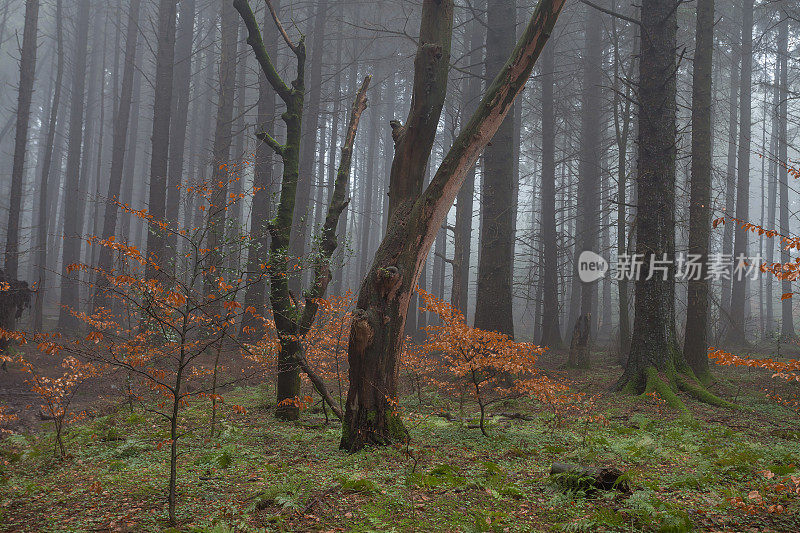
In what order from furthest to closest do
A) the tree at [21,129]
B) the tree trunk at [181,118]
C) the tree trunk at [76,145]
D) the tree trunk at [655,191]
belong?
the tree trunk at [76,145], the tree trunk at [181,118], the tree at [21,129], the tree trunk at [655,191]

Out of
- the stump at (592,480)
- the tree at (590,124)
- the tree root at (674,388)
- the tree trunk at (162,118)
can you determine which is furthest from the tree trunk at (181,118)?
the stump at (592,480)

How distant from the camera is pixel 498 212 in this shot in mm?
11453

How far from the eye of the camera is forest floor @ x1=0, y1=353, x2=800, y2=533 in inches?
160

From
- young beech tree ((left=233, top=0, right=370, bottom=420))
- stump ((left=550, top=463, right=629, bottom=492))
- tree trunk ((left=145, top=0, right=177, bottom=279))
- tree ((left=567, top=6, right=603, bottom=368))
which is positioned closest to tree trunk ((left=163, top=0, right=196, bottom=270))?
tree trunk ((left=145, top=0, right=177, bottom=279))

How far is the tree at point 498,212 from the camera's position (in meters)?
11.3

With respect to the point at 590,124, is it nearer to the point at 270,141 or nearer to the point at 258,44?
the point at 258,44

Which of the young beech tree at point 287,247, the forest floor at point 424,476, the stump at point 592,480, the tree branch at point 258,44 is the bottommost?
the forest floor at point 424,476

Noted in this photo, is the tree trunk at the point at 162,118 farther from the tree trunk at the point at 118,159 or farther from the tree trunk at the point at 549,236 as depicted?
the tree trunk at the point at 549,236

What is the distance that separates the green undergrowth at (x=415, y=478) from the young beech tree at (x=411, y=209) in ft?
1.88

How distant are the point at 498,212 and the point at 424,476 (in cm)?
751

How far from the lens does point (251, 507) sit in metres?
4.34

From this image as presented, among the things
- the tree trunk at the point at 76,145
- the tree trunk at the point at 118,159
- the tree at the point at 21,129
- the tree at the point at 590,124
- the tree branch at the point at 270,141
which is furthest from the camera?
the tree trunk at the point at 76,145

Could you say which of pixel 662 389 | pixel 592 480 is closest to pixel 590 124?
pixel 662 389

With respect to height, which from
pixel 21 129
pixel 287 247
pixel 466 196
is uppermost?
pixel 21 129
